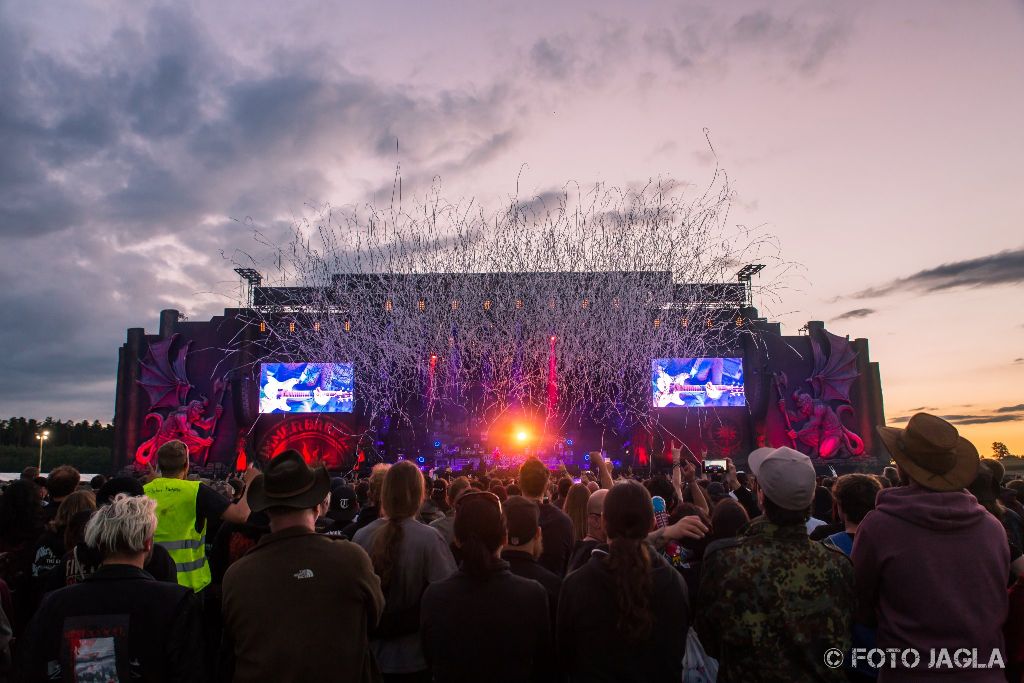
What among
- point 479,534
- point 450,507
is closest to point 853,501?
point 479,534

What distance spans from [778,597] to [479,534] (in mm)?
1315

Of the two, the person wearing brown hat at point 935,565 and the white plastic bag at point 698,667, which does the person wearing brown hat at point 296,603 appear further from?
the person wearing brown hat at point 935,565

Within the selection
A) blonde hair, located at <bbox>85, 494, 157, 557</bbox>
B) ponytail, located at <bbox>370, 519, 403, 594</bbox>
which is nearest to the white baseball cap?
ponytail, located at <bbox>370, 519, 403, 594</bbox>

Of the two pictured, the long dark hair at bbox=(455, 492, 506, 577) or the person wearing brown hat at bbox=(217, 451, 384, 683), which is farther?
the long dark hair at bbox=(455, 492, 506, 577)

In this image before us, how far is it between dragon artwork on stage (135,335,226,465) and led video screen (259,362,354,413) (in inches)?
113

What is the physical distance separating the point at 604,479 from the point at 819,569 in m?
2.97

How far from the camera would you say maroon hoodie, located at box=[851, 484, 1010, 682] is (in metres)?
3.06

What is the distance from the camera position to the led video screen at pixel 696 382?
31953mm

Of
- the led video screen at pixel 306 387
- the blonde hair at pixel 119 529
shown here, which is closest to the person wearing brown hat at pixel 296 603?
the blonde hair at pixel 119 529

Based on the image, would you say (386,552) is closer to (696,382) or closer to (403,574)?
(403,574)

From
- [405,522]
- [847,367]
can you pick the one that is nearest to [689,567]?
[405,522]

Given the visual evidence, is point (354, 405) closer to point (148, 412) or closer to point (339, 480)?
point (148, 412)

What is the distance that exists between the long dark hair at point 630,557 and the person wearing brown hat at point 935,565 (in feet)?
3.58

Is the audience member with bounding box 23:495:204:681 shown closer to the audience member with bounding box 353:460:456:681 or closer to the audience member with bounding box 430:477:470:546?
the audience member with bounding box 353:460:456:681
